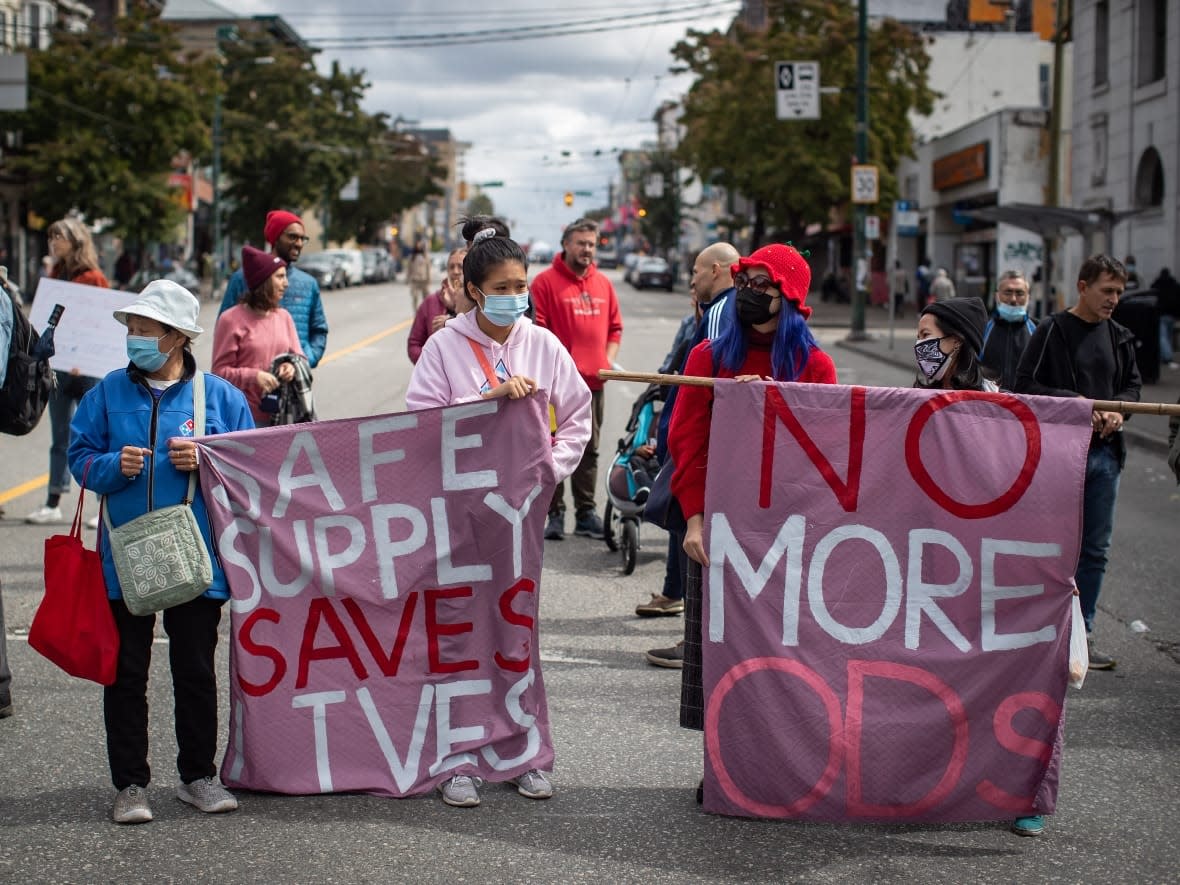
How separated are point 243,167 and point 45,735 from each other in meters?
64.7

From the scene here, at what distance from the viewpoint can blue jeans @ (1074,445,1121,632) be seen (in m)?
6.75

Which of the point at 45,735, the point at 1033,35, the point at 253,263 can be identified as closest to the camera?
the point at 45,735

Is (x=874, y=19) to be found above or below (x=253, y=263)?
above

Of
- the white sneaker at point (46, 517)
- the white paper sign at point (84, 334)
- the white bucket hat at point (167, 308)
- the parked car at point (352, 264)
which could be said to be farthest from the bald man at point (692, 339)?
the parked car at point (352, 264)

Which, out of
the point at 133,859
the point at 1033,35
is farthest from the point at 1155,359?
the point at 1033,35

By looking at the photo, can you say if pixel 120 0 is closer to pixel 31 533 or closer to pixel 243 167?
pixel 243 167

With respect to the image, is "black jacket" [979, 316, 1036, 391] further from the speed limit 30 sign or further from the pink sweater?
the speed limit 30 sign

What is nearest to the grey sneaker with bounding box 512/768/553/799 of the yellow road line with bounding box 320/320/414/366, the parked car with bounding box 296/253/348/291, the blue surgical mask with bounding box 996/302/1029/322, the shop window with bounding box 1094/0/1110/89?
the blue surgical mask with bounding box 996/302/1029/322

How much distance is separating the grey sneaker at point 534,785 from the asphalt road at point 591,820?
0.03m

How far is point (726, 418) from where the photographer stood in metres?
4.87

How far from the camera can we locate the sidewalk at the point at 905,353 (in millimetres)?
16516

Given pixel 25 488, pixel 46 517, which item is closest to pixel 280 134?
pixel 25 488

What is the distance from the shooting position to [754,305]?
4977 millimetres

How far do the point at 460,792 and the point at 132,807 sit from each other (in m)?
1.03
